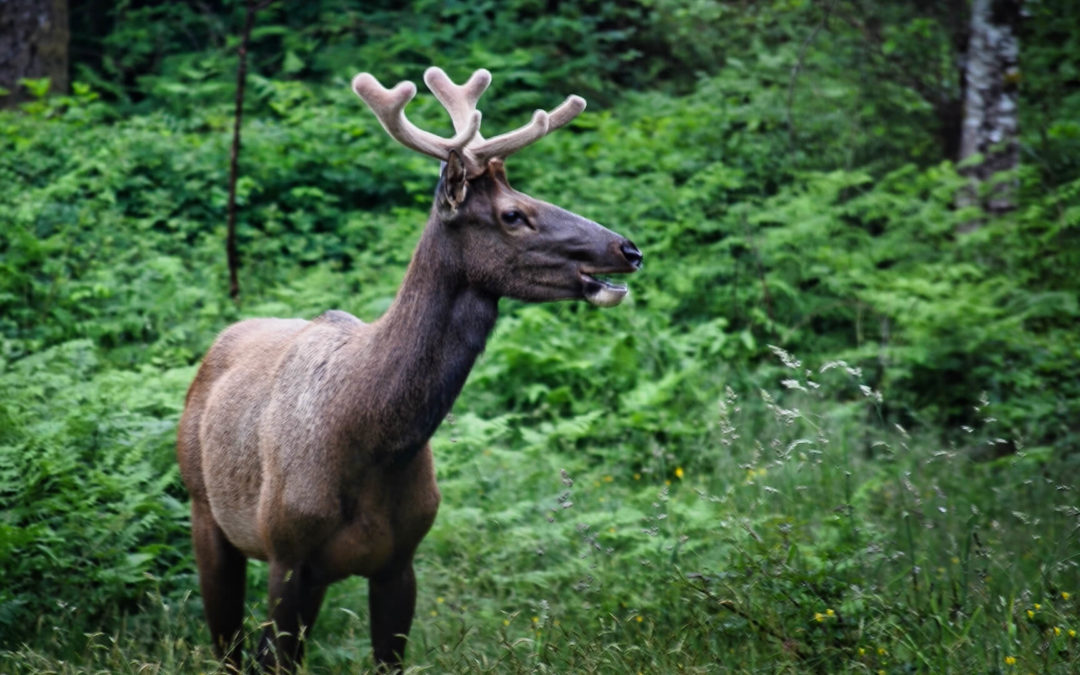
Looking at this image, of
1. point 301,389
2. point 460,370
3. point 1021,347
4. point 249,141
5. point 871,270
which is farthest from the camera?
point 249,141

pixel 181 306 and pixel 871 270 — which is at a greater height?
pixel 871 270

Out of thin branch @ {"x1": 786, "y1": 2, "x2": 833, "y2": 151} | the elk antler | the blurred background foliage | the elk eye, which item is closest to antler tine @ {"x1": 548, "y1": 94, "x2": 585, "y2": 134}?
the elk antler

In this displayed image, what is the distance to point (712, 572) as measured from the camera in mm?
5266

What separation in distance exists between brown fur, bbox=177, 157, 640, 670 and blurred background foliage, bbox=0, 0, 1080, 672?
57 cm

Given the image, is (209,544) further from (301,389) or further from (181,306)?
(181,306)

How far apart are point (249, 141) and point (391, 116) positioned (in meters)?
6.78

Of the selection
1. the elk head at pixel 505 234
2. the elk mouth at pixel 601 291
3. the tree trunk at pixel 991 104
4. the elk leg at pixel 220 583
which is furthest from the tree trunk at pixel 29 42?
the elk mouth at pixel 601 291

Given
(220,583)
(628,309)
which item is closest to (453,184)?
(220,583)

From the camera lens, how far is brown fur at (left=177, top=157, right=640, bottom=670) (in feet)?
15.8

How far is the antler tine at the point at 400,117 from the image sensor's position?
4902 millimetres

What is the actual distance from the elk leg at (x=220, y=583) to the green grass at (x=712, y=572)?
0.44ft

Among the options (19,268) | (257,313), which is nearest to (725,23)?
(257,313)

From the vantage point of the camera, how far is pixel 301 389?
17.0 feet

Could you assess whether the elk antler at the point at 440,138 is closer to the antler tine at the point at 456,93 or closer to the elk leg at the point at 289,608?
the antler tine at the point at 456,93
